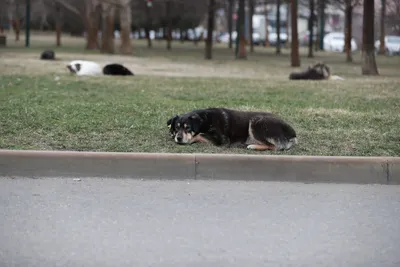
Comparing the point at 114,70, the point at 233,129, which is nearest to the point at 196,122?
the point at 233,129

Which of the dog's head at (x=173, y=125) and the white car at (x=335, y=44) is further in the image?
the white car at (x=335, y=44)

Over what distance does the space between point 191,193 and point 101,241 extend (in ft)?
6.95

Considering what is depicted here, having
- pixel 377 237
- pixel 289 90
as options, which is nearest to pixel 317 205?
pixel 377 237

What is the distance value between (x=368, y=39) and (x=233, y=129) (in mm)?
16236

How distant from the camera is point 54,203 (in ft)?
23.2

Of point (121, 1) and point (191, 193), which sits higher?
point (121, 1)

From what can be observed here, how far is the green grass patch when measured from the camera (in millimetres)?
9484

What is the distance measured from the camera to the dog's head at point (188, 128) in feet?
30.0

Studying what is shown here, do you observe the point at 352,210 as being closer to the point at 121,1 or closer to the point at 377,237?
the point at 377,237

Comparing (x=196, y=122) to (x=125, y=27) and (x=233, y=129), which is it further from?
(x=125, y=27)

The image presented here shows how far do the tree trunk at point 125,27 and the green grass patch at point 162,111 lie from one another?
21.7 m

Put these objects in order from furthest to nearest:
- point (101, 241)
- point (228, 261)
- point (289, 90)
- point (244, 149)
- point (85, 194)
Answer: point (289, 90) → point (244, 149) → point (85, 194) → point (101, 241) → point (228, 261)

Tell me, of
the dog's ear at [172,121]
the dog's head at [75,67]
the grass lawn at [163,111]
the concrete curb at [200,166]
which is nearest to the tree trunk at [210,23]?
the dog's head at [75,67]

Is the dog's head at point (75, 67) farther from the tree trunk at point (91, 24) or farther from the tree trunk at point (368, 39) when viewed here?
the tree trunk at point (91, 24)
